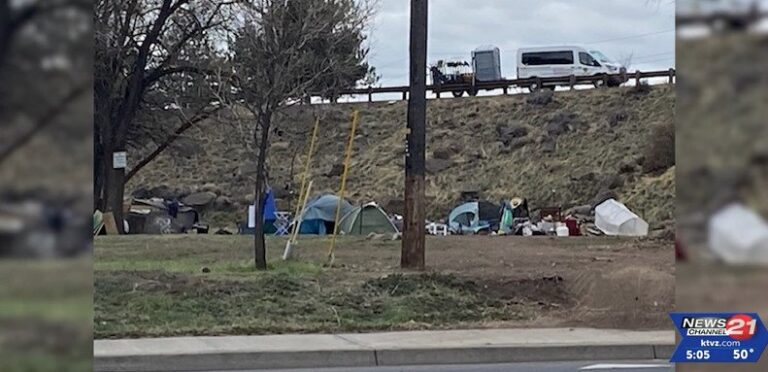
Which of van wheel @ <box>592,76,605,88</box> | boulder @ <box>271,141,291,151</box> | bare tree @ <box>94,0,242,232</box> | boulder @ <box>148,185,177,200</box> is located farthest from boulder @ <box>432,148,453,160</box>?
bare tree @ <box>94,0,242,232</box>

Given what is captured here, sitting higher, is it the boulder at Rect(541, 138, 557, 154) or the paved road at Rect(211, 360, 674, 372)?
the boulder at Rect(541, 138, 557, 154)

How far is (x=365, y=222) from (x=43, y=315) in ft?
82.8

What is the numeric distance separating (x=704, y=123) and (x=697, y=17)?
204 mm

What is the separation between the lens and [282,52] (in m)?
19.5

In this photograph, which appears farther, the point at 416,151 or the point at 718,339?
the point at 416,151

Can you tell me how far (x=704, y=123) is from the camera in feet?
6.43

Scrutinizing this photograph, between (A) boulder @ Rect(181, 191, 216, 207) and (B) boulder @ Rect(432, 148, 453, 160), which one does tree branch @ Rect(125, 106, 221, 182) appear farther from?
(B) boulder @ Rect(432, 148, 453, 160)

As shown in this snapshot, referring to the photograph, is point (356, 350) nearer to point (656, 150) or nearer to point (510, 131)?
point (656, 150)

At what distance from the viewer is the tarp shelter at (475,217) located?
29.2 meters

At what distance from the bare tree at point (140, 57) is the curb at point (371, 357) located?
15850 millimetres

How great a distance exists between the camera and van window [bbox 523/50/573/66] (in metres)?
44.8

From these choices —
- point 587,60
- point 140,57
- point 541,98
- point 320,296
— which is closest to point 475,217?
point 140,57

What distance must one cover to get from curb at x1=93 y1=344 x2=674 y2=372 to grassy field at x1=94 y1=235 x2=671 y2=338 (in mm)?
917

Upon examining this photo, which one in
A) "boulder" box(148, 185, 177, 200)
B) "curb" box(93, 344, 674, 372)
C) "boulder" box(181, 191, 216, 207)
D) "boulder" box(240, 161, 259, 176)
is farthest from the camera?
"boulder" box(240, 161, 259, 176)
